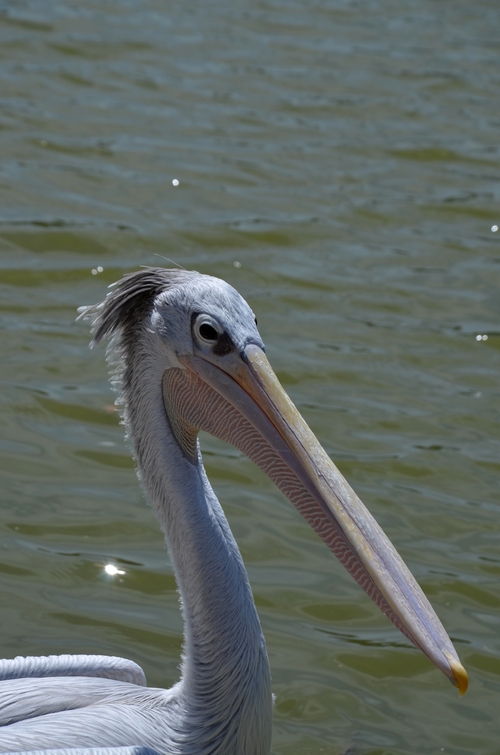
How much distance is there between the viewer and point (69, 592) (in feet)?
12.9

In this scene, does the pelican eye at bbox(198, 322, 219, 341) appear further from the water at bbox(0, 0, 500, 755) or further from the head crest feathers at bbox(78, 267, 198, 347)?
the water at bbox(0, 0, 500, 755)

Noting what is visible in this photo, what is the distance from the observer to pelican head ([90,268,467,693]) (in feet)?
8.29

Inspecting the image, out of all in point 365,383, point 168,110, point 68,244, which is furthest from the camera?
point 168,110

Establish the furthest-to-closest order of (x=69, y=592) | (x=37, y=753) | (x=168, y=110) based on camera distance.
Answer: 1. (x=168, y=110)
2. (x=69, y=592)
3. (x=37, y=753)

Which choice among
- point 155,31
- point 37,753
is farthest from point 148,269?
point 155,31

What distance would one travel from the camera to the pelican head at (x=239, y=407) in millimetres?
2525

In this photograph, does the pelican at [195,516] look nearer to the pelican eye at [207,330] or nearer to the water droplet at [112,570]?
Result: the pelican eye at [207,330]

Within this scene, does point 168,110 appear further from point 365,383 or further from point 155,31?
point 365,383

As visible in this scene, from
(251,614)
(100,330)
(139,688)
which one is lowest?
(139,688)

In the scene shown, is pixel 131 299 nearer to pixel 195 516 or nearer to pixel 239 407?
pixel 239 407

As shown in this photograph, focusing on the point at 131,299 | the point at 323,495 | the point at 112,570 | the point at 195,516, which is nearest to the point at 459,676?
the point at 323,495

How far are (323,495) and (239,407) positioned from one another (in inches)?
13.1

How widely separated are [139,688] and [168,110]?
20.8 feet

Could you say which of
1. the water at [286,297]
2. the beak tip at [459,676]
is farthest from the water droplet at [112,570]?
the beak tip at [459,676]
